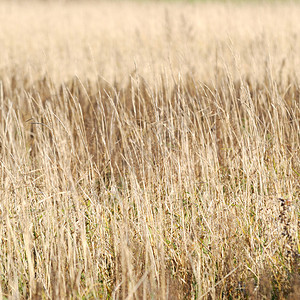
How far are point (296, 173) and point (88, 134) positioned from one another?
172 cm

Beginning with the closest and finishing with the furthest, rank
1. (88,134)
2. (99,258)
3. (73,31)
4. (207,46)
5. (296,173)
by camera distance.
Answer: (99,258) → (296,173) → (88,134) → (207,46) → (73,31)

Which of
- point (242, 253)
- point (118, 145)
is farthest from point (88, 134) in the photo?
point (242, 253)

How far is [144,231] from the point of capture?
2.17 m

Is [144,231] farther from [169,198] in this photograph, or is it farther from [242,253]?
[242,253]

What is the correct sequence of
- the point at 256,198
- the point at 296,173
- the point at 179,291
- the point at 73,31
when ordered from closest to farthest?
the point at 179,291, the point at 256,198, the point at 296,173, the point at 73,31

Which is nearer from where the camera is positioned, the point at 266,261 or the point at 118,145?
the point at 266,261

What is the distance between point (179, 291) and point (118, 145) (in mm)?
1449

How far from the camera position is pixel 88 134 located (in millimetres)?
3588

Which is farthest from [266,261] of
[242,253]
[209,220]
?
[209,220]

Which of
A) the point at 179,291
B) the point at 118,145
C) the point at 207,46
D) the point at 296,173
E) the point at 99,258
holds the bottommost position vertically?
the point at 179,291

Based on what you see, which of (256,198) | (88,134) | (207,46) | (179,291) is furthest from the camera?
(207,46)

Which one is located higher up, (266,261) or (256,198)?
(256,198)

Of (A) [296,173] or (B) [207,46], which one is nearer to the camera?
(A) [296,173]

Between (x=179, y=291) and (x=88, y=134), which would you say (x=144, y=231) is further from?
(x=88, y=134)
